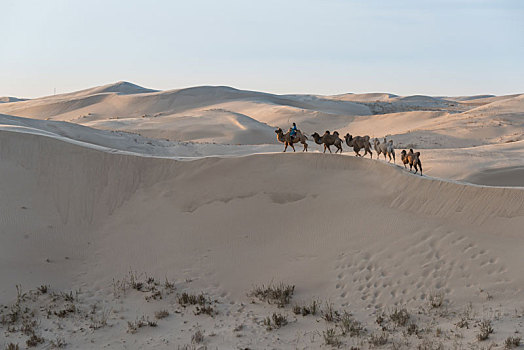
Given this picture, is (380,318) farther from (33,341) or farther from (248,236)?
(33,341)

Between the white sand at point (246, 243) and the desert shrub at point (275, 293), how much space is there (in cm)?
14

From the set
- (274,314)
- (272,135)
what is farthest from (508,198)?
(272,135)

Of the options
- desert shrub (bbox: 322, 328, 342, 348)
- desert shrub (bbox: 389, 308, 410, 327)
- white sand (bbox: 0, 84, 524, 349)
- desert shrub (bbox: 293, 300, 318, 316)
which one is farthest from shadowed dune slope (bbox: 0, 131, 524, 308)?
desert shrub (bbox: 322, 328, 342, 348)

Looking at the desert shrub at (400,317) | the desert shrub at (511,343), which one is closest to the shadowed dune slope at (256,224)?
the desert shrub at (400,317)

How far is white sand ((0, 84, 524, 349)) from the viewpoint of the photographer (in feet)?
26.8

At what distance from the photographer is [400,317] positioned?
8.10 meters

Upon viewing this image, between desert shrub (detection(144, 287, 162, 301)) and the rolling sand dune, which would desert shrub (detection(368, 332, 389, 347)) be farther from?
desert shrub (detection(144, 287, 162, 301))

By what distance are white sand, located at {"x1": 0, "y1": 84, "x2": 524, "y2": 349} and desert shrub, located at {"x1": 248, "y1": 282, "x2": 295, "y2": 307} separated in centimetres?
14

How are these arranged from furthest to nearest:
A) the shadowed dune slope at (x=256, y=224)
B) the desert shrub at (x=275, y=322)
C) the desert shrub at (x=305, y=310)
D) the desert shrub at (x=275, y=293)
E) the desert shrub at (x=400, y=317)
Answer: the shadowed dune slope at (x=256, y=224)
the desert shrub at (x=275, y=293)
the desert shrub at (x=305, y=310)
the desert shrub at (x=275, y=322)
the desert shrub at (x=400, y=317)

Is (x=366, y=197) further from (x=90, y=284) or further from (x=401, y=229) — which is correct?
(x=90, y=284)

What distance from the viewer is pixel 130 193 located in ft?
41.6

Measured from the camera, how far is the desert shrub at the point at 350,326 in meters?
7.72

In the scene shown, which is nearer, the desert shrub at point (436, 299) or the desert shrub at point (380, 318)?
the desert shrub at point (380, 318)

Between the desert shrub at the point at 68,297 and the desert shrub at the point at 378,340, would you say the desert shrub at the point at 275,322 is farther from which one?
the desert shrub at the point at 68,297
